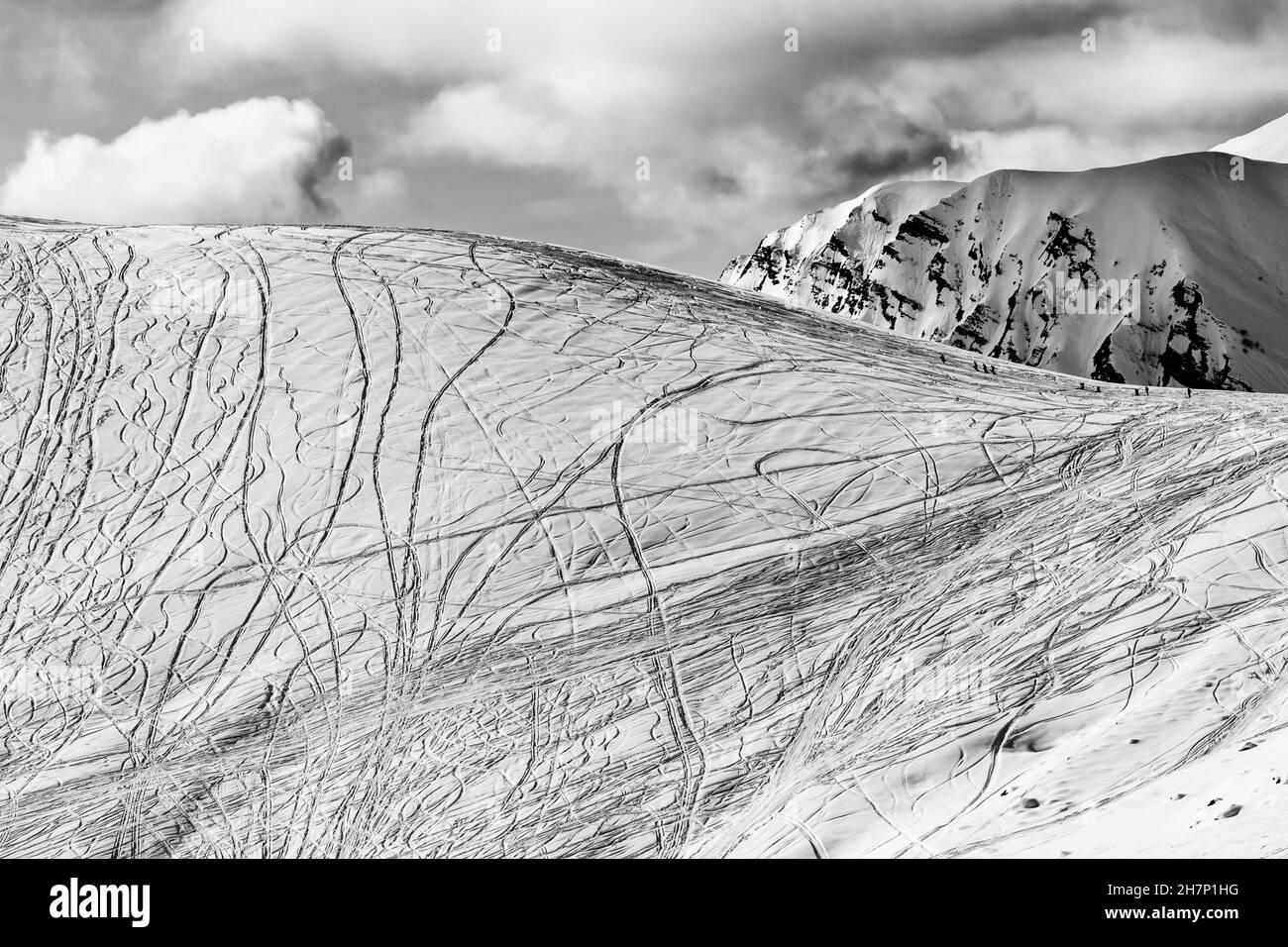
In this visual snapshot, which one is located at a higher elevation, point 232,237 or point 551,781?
point 232,237

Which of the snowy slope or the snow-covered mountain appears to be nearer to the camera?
the snowy slope

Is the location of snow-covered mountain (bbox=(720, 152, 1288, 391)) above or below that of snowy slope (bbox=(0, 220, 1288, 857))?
above

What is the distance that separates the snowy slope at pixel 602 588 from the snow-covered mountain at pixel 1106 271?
164534mm

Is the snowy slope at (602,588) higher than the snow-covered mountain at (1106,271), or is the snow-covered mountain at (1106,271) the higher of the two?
the snow-covered mountain at (1106,271)

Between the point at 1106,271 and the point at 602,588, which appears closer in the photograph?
the point at 602,588

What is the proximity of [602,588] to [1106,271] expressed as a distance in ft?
596

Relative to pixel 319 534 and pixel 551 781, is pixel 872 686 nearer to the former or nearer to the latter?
pixel 551 781

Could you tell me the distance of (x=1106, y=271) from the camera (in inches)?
6880

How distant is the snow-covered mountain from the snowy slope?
165 m

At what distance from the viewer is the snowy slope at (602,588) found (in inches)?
342

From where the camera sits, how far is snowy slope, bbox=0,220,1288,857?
28.5 ft

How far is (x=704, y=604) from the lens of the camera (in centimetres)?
1129
